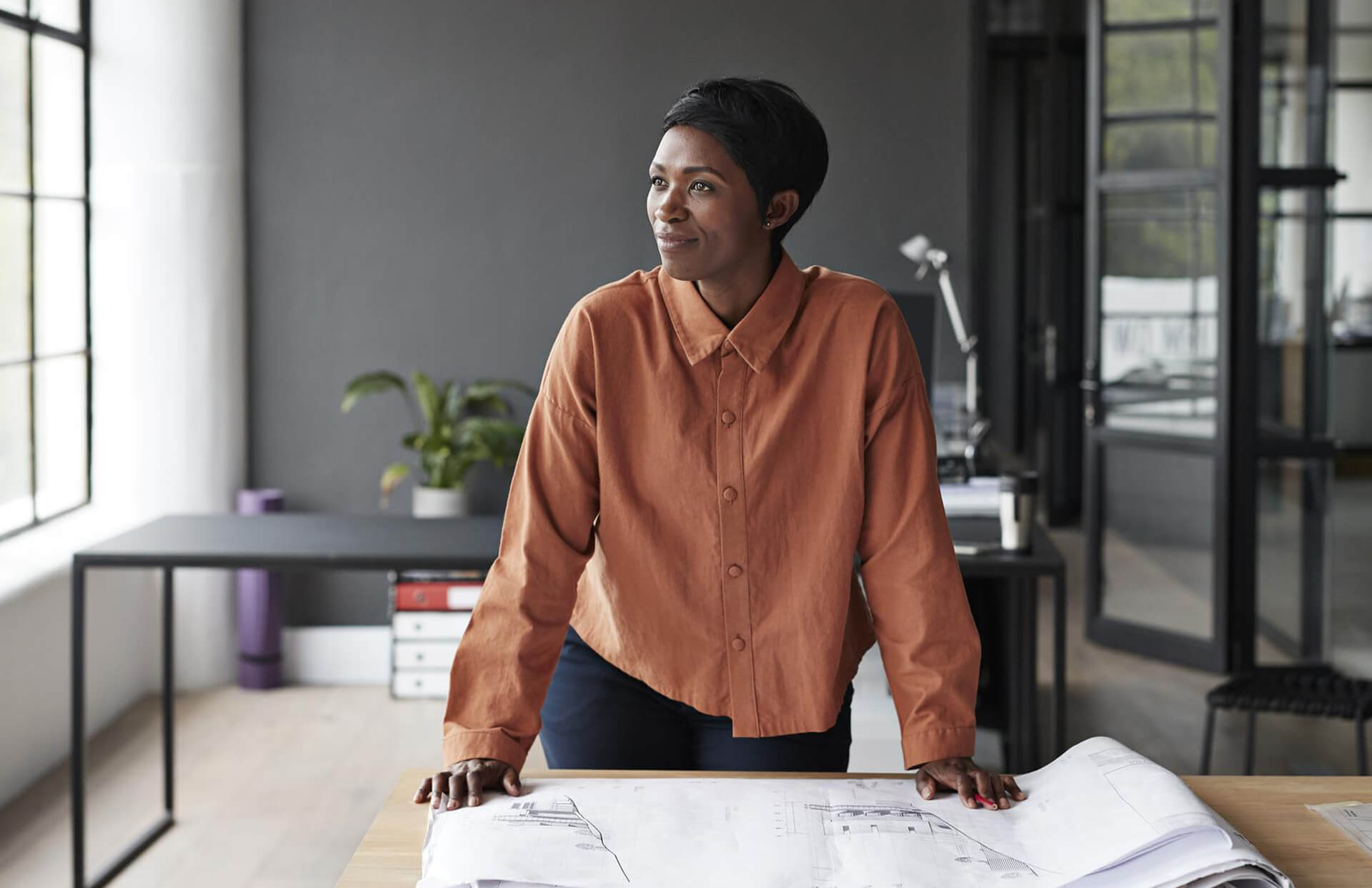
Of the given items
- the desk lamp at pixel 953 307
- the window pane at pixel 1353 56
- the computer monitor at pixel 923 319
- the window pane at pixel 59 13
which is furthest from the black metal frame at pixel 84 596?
the window pane at pixel 1353 56

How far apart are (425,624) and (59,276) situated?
1.65m

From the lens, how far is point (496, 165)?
15.9 feet

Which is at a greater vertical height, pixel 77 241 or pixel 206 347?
pixel 77 241

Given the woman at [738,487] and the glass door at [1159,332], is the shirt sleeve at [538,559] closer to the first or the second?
the woman at [738,487]

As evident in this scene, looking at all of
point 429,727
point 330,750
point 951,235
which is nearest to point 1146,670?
point 951,235

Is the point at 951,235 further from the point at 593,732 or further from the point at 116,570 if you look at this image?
the point at 593,732

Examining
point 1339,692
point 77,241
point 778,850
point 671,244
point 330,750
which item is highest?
point 77,241

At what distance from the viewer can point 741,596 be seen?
1509 mm

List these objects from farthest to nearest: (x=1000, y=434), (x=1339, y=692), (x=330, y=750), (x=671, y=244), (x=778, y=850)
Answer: (x=1000, y=434) → (x=330, y=750) → (x=1339, y=692) → (x=671, y=244) → (x=778, y=850)

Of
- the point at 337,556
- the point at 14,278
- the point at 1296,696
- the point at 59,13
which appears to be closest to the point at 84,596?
the point at 337,556

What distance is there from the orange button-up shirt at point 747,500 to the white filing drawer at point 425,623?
126 inches

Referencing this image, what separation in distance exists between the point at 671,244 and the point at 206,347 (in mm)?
3616

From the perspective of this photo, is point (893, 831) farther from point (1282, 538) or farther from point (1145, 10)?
point (1145, 10)

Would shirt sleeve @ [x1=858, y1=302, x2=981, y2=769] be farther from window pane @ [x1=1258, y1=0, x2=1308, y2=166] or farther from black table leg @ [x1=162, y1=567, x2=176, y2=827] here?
window pane @ [x1=1258, y1=0, x2=1308, y2=166]
